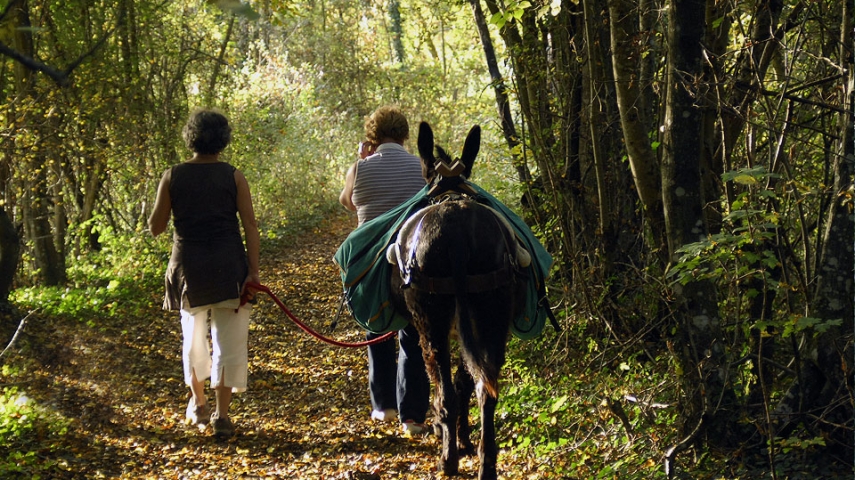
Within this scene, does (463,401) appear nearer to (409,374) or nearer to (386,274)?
(409,374)

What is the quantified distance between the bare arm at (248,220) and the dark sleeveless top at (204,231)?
0.15 ft

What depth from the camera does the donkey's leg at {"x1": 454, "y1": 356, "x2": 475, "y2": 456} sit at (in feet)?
15.2

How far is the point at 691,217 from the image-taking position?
152 inches

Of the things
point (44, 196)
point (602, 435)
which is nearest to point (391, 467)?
point (602, 435)

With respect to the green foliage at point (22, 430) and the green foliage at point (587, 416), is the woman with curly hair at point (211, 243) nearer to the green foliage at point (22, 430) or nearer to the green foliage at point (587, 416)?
the green foliage at point (22, 430)

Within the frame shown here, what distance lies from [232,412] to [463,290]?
124 inches

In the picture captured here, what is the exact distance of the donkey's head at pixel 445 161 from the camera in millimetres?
4586

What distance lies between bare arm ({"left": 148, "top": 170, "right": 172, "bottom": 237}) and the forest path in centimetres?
148

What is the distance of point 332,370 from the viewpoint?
25.2ft

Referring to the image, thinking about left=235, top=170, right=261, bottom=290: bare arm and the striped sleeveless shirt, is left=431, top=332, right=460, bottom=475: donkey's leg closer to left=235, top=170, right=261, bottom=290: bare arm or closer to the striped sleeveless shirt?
the striped sleeveless shirt

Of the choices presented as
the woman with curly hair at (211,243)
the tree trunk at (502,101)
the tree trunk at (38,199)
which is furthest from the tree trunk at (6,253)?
the tree trunk at (502,101)

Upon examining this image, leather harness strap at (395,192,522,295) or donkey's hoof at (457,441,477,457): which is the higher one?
leather harness strap at (395,192,522,295)

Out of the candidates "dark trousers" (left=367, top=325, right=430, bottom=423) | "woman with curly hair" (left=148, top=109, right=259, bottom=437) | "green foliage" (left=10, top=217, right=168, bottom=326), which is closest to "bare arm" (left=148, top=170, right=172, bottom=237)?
"woman with curly hair" (left=148, top=109, right=259, bottom=437)

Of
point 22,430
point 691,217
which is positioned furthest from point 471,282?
point 22,430
